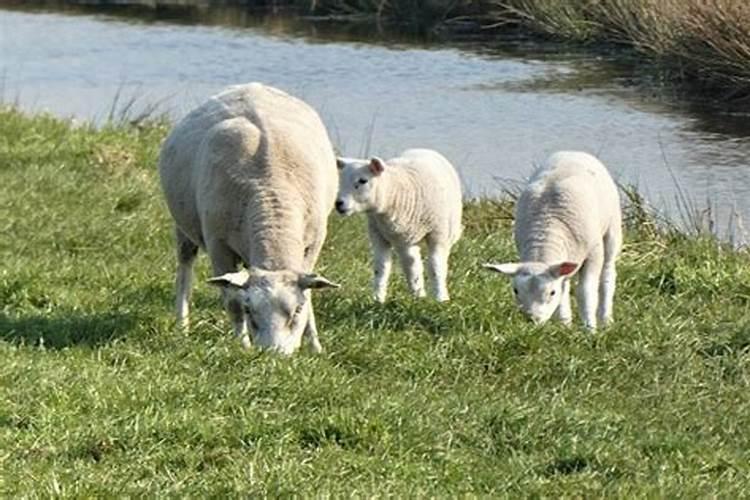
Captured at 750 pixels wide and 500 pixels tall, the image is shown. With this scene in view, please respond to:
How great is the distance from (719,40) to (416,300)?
52.0ft

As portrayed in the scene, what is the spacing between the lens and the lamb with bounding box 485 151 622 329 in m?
9.26

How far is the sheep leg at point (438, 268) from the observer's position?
33.8 ft

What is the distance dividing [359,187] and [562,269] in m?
1.83

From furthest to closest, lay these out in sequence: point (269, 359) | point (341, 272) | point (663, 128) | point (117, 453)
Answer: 1. point (663, 128)
2. point (341, 272)
3. point (269, 359)
4. point (117, 453)

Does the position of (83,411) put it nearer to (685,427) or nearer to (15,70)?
(685,427)

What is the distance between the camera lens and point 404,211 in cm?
1075

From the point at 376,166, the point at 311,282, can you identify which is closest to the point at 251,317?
the point at 311,282

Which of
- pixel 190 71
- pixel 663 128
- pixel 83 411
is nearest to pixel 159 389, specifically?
pixel 83 411

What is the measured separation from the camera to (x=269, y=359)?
777 cm

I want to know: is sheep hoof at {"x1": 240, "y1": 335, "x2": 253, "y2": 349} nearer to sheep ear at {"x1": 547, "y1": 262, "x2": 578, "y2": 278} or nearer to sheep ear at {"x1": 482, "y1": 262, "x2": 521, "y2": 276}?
sheep ear at {"x1": 482, "y1": 262, "x2": 521, "y2": 276}

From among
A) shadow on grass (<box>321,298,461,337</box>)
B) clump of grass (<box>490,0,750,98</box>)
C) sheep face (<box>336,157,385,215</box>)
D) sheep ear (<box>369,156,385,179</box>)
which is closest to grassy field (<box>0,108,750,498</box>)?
shadow on grass (<box>321,298,461,337</box>)

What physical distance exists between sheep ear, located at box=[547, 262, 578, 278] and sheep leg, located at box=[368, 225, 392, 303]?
1062 mm

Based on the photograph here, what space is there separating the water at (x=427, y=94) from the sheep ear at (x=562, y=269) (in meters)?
5.75

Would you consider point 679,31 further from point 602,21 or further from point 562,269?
point 562,269
